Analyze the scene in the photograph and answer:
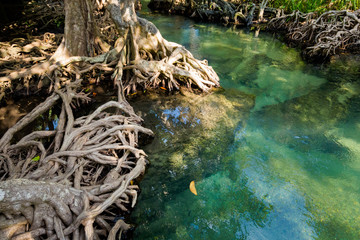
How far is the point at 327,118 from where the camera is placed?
193 inches

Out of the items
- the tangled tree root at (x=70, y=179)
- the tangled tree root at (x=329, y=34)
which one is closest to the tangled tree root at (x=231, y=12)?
the tangled tree root at (x=329, y=34)

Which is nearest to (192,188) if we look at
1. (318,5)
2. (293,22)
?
(293,22)

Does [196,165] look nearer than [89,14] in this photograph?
Yes

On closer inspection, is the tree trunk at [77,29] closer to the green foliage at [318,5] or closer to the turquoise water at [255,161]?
the turquoise water at [255,161]

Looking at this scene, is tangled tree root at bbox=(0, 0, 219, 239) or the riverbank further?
the riverbank

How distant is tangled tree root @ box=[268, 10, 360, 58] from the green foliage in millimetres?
739

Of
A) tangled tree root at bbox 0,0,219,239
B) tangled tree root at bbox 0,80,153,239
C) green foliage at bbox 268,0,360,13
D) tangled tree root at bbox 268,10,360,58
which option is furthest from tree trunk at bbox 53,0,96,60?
green foliage at bbox 268,0,360,13

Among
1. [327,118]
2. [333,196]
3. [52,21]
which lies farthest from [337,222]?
[52,21]

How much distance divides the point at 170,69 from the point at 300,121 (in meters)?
3.24

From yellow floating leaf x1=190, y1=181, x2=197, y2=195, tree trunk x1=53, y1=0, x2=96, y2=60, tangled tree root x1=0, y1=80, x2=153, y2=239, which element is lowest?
yellow floating leaf x1=190, y1=181, x2=197, y2=195

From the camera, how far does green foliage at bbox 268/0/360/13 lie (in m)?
9.77

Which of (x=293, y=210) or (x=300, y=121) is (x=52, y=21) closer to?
(x=300, y=121)

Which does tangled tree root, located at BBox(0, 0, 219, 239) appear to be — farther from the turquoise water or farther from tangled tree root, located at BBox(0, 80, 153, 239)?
the turquoise water

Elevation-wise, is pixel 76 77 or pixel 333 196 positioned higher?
pixel 76 77
